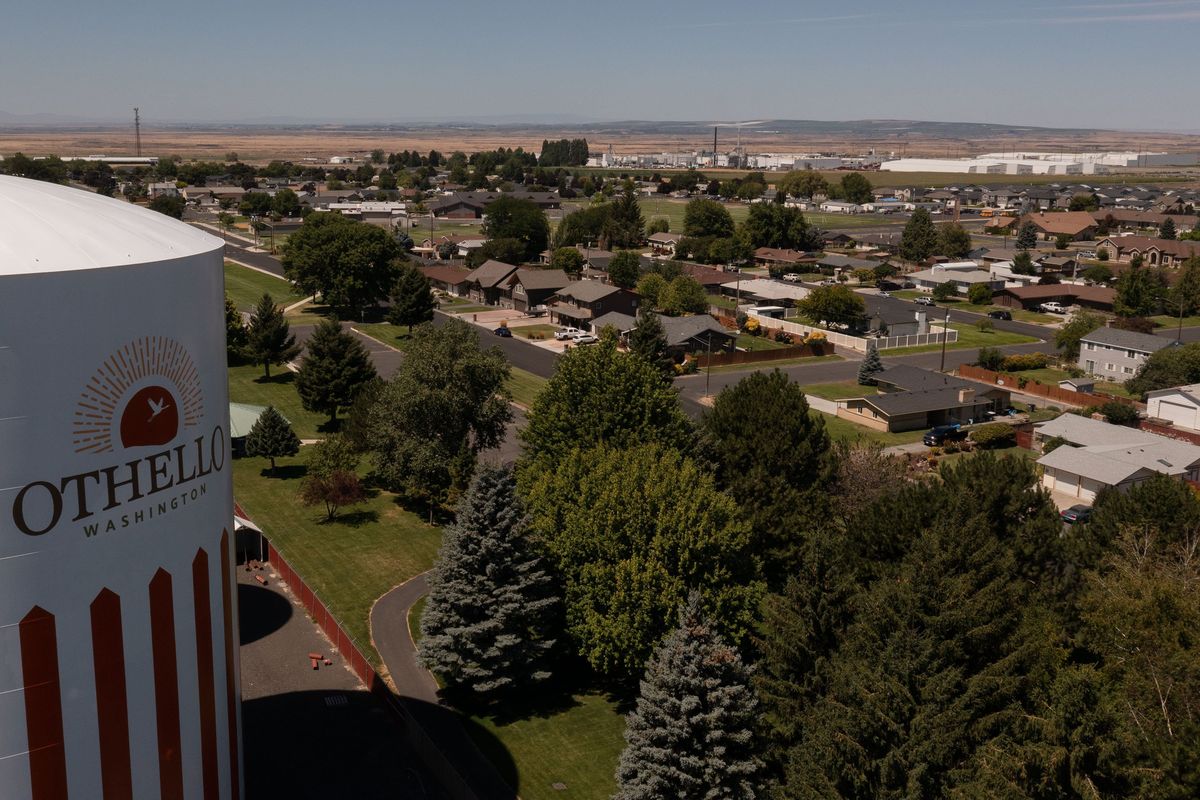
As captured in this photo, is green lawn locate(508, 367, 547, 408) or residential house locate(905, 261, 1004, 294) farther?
residential house locate(905, 261, 1004, 294)

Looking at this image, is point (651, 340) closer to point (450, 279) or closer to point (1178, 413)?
point (1178, 413)

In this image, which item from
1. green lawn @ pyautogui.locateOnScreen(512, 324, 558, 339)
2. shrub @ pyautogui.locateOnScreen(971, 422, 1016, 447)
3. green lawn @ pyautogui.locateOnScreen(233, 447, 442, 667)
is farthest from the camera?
green lawn @ pyautogui.locateOnScreen(512, 324, 558, 339)

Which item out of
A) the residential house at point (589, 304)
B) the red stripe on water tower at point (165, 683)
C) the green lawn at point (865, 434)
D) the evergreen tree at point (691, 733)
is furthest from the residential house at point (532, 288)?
the red stripe on water tower at point (165, 683)

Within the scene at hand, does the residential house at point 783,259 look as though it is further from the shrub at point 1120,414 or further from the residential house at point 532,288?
the shrub at point 1120,414

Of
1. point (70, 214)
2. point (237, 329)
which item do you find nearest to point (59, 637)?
point (70, 214)

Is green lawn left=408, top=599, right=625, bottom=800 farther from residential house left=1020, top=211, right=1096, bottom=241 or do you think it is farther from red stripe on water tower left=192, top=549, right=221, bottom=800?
residential house left=1020, top=211, right=1096, bottom=241

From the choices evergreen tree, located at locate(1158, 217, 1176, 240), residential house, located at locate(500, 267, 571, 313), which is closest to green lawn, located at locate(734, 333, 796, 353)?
residential house, located at locate(500, 267, 571, 313)

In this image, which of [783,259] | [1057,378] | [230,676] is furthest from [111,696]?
[783,259]
